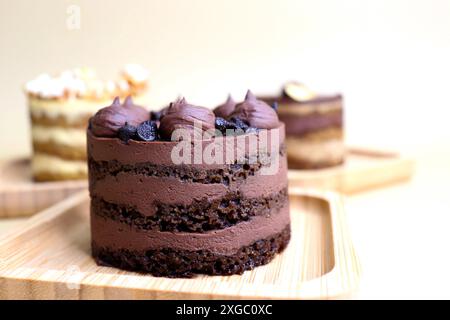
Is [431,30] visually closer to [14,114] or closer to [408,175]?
[408,175]

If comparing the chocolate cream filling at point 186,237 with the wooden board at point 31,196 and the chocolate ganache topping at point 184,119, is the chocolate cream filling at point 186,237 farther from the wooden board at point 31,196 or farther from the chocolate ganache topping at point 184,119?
the wooden board at point 31,196

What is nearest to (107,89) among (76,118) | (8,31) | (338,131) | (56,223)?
(76,118)

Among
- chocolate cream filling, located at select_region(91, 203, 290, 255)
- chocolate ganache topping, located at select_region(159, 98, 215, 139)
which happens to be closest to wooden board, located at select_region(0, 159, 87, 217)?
chocolate cream filling, located at select_region(91, 203, 290, 255)

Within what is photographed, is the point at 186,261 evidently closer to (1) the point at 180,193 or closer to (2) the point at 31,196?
(1) the point at 180,193

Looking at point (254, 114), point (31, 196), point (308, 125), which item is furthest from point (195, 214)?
point (308, 125)

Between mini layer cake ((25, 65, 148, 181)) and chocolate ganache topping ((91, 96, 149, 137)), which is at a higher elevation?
chocolate ganache topping ((91, 96, 149, 137))

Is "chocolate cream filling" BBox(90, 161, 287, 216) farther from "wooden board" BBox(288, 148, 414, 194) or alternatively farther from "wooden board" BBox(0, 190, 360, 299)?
"wooden board" BBox(288, 148, 414, 194)
